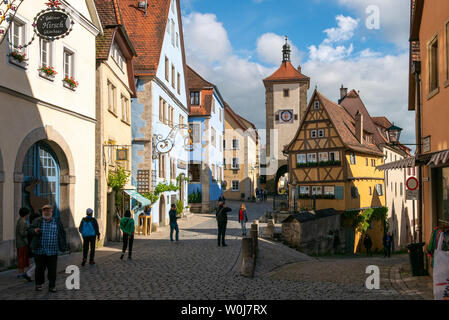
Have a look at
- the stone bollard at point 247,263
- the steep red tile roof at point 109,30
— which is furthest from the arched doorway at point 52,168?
the stone bollard at point 247,263

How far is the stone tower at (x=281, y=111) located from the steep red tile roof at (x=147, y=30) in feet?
115

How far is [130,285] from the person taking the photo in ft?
31.2

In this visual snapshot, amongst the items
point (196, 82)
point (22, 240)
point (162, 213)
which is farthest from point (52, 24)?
point (196, 82)

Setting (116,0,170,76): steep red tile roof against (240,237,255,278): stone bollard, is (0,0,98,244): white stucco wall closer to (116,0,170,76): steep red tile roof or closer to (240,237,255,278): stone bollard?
(240,237,255,278): stone bollard

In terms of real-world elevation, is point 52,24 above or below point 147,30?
below

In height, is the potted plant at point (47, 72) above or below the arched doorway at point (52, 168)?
above

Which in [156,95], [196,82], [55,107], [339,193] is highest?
[196,82]

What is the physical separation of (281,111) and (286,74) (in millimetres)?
5606

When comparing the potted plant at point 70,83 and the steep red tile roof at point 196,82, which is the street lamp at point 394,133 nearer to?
the potted plant at point 70,83

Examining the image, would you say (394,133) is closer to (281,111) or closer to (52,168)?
(52,168)

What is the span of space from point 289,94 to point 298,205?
2852cm

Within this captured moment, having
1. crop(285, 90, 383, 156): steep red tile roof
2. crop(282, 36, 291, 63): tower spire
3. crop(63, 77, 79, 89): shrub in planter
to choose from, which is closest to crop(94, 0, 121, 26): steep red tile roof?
crop(63, 77, 79, 89): shrub in planter

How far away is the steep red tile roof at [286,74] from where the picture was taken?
61031 millimetres

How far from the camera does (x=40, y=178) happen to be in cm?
1309
